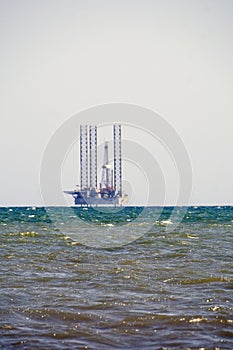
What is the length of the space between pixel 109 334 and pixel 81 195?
129380 mm

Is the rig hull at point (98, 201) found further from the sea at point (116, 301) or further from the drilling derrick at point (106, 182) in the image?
the sea at point (116, 301)

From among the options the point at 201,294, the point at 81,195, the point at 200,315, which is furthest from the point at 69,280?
the point at 81,195

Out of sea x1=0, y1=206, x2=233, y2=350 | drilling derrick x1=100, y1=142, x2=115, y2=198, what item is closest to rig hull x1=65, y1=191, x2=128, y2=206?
drilling derrick x1=100, y1=142, x2=115, y2=198

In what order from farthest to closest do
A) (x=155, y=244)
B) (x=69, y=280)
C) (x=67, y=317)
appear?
(x=155, y=244)
(x=69, y=280)
(x=67, y=317)

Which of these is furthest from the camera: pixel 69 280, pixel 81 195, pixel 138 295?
pixel 81 195

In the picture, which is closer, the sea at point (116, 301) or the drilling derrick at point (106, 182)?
the sea at point (116, 301)

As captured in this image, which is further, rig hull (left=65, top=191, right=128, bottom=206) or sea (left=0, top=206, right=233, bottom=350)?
rig hull (left=65, top=191, right=128, bottom=206)

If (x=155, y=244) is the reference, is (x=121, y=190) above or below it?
above

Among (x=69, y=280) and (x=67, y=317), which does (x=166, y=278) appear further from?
(x=67, y=317)

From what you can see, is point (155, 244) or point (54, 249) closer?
point (54, 249)

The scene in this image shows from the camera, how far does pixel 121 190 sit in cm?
14100

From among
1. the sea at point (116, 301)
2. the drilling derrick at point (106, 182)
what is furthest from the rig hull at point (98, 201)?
the sea at point (116, 301)

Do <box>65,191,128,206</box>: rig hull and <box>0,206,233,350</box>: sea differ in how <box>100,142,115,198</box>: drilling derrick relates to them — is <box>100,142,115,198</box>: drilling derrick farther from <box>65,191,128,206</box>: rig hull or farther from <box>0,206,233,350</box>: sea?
<box>0,206,233,350</box>: sea

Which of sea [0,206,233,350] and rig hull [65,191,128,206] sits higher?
rig hull [65,191,128,206]
